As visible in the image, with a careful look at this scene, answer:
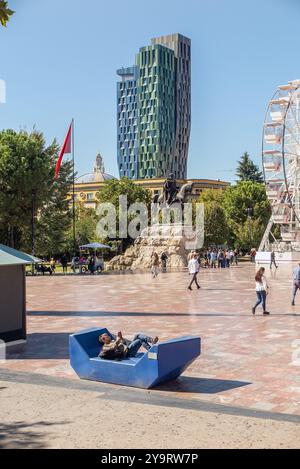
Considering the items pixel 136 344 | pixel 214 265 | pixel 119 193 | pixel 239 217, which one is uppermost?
pixel 119 193

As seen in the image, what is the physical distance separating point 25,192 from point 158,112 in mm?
104963

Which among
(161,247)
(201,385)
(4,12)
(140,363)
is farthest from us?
(161,247)

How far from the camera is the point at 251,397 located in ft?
26.3

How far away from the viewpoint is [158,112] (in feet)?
463

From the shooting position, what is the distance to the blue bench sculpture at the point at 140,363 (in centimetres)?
839

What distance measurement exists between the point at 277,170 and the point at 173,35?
10512 centimetres

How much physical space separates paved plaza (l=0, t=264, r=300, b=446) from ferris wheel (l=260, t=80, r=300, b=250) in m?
28.7

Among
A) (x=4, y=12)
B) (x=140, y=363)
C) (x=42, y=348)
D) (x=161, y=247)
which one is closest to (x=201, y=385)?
(x=140, y=363)

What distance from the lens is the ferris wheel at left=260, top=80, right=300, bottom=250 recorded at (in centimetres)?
4912

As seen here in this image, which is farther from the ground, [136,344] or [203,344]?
[136,344]

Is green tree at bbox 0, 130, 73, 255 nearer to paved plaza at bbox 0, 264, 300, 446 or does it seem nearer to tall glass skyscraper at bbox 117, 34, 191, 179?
paved plaza at bbox 0, 264, 300, 446

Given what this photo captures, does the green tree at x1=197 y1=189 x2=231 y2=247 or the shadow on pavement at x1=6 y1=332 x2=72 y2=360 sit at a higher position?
the green tree at x1=197 y1=189 x2=231 y2=247

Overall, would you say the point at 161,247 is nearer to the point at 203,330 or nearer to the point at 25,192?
the point at 25,192

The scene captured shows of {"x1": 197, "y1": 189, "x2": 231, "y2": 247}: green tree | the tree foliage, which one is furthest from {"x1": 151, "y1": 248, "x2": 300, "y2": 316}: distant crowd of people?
the tree foliage
